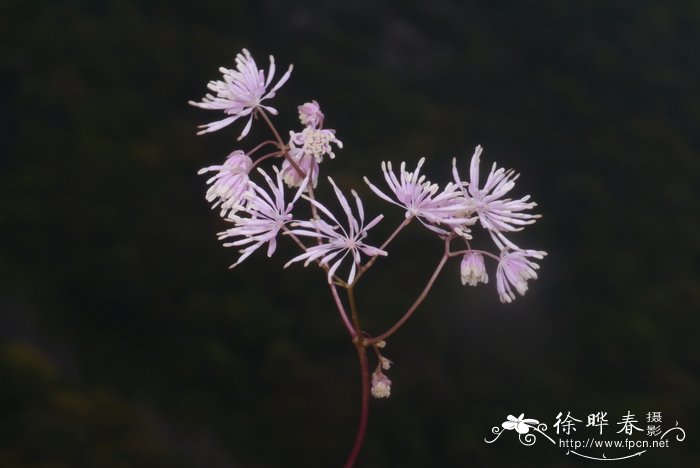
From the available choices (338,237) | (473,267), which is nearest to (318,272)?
(473,267)

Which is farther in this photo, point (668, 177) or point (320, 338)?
point (668, 177)

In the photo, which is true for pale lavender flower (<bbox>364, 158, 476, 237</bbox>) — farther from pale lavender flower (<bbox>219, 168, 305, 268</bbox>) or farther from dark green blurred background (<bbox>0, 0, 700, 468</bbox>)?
dark green blurred background (<bbox>0, 0, 700, 468</bbox>)

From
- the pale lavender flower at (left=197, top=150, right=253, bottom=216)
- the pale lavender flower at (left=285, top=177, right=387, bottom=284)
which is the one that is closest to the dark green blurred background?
the pale lavender flower at (left=197, top=150, right=253, bottom=216)

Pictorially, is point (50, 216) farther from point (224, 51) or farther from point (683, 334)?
point (683, 334)

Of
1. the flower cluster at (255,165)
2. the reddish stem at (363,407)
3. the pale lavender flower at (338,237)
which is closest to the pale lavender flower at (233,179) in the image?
the flower cluster at (255,165)

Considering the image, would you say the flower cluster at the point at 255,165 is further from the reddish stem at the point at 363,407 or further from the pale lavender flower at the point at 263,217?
the reddish stem at the point at 363,407

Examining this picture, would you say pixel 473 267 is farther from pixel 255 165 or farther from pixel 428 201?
pixel 255 165

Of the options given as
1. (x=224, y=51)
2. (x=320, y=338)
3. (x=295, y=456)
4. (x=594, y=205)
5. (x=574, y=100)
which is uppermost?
(x=574, y=100)

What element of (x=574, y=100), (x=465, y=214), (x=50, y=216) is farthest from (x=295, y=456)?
(x=574, y=100)
